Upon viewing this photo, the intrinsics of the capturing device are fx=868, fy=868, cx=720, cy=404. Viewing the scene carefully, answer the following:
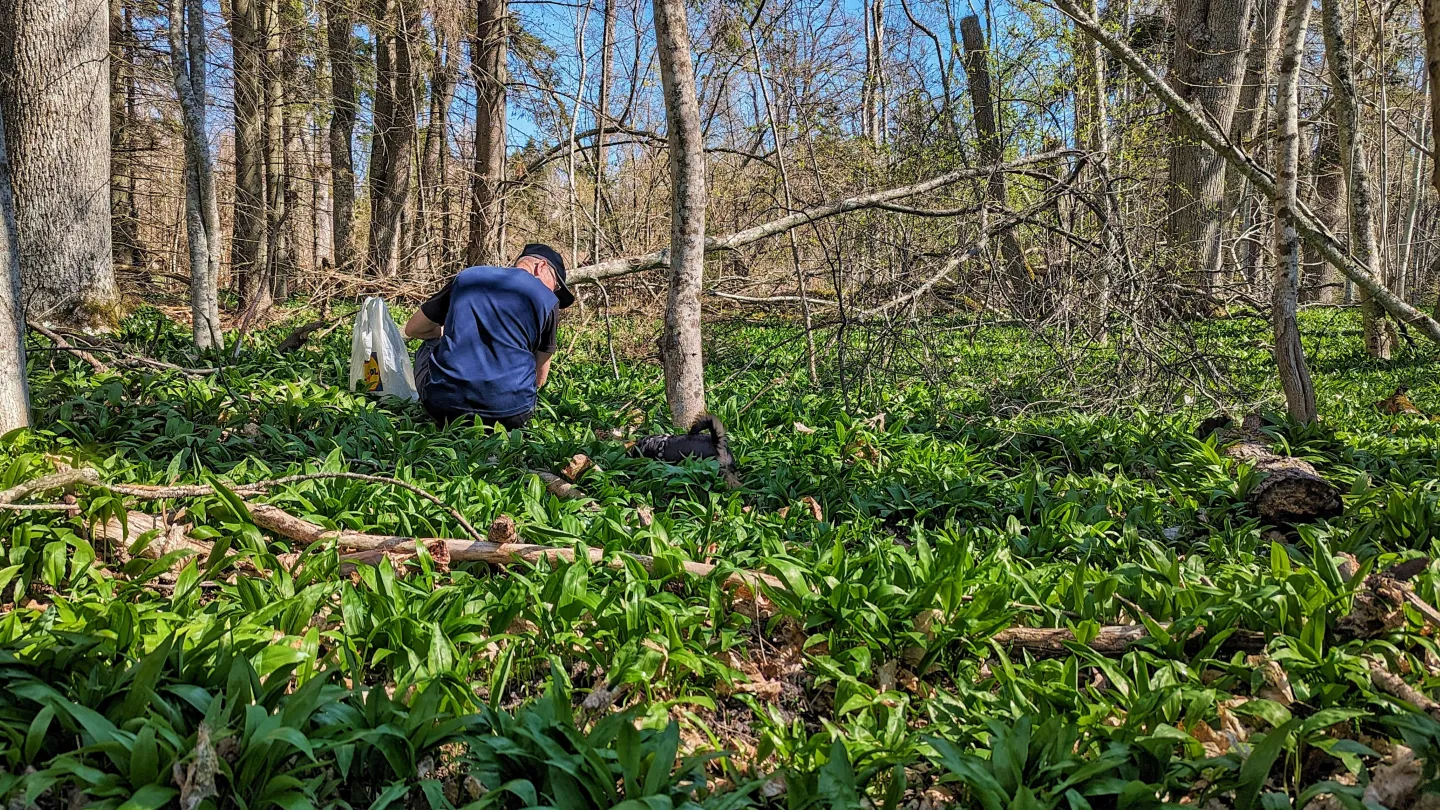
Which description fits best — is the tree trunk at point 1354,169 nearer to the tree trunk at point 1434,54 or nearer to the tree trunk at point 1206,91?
the tree trunk at point 1434,54

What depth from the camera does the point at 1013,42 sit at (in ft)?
24.6

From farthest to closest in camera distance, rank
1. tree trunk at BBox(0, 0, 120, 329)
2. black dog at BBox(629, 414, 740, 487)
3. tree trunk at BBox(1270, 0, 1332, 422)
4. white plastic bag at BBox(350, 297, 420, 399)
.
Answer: tree trunk at BBox(0, 0, 120, 329), white plastic bag at BBox(350, 297, 420, 399), tree trunk at BBox(1270, 0, 1332, 422), black dog at BBox(629, 414, 740, 487)

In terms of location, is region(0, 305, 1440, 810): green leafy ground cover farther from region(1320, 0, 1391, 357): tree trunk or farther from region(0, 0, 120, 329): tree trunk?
region(0, 0, 120, 329): tree trunk

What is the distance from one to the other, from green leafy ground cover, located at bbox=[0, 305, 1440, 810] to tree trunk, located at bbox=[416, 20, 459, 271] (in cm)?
560

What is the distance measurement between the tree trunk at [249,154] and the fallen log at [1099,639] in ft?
18.4

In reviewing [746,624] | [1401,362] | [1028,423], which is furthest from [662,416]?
[1401,362]

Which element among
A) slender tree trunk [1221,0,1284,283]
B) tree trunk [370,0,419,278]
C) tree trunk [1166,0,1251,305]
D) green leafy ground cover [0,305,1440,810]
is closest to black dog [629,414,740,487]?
green leafy ground cover [0,305,1440,810]

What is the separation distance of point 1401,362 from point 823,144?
6.32 meters

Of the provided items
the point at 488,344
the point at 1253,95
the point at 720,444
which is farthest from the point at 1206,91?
the point at 488,344

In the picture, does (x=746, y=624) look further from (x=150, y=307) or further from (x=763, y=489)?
(x=150, y=307)

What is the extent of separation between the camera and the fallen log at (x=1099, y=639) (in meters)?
2.60

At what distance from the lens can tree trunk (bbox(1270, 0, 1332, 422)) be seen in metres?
4.99

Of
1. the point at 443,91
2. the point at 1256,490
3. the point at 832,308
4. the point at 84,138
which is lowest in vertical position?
the point at 1256,490

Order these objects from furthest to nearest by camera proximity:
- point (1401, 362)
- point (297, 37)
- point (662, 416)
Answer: point (297, 37), point (1401, 362), point (662, 416)
